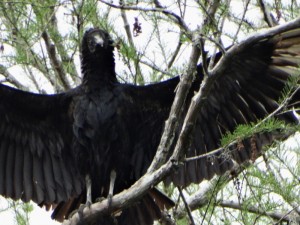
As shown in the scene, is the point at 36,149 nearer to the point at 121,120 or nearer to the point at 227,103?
the point at 121,120

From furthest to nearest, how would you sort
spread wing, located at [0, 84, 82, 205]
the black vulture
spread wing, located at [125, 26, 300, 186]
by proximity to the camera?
spread wing, located at [0, 84, 82, 205]
the black vulture
spread wing, located at [125, 26, 300, 186]

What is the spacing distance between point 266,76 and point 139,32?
1.37 metres

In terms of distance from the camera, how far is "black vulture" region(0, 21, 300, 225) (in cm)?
668

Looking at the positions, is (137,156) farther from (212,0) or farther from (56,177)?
(212,0)

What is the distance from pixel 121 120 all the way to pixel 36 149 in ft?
3.26

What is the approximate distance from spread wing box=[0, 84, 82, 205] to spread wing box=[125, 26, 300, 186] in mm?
637

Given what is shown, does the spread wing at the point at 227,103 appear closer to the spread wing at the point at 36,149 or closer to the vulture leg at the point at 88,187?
the vulture leg at the point at 88,187

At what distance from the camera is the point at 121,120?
6750 mm

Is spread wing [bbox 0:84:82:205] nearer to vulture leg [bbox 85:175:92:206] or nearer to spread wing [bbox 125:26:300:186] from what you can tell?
vulture leg [bbox 85:175:92:206]

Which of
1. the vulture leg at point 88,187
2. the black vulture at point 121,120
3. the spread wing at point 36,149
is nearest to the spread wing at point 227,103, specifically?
the black vulture at point 121,120

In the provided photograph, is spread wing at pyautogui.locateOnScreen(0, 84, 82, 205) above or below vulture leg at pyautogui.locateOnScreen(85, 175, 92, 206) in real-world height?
above

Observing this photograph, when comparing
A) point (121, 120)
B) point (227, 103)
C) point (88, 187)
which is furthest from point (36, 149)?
point (227, 103)

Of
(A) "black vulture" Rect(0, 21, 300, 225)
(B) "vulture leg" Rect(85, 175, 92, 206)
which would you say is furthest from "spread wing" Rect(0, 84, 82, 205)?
(B) "vulture leg" Rect(85, 175, 92, 206)

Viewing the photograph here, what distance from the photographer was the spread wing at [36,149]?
700 cm
